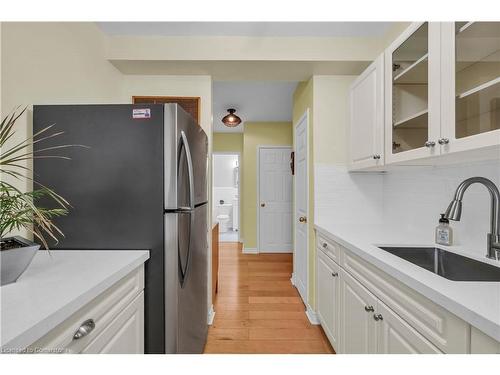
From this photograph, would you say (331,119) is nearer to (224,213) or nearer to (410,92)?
(410,92)

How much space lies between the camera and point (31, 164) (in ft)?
4.50

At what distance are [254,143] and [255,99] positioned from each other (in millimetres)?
1289

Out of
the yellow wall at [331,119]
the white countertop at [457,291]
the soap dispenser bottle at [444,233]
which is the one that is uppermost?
the yellow wall at [331,119]

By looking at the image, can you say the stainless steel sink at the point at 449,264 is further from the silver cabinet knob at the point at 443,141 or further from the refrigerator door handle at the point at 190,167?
the refrigerator door handle at the point at 190,167

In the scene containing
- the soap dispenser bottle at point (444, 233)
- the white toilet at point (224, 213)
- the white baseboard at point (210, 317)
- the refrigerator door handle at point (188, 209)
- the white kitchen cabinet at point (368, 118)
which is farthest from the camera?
the white toilet at point (224, 213)

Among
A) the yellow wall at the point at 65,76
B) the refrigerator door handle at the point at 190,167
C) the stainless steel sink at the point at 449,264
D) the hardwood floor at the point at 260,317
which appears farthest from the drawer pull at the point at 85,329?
the stainless steel sink at the point at 449,264

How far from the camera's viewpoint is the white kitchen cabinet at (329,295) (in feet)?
5.84

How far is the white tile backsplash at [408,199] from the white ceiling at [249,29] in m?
1.12

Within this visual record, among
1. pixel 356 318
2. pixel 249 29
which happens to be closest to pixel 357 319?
pixel 356 318

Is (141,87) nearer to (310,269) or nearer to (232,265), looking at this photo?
(310,269)

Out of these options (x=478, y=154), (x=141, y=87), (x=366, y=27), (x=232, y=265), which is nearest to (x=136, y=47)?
(x=141, y=87)

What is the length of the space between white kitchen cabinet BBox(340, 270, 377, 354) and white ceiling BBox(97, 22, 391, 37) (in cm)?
186

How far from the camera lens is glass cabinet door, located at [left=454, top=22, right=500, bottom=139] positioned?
1.02m

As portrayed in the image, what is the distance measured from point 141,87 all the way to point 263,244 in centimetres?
347
